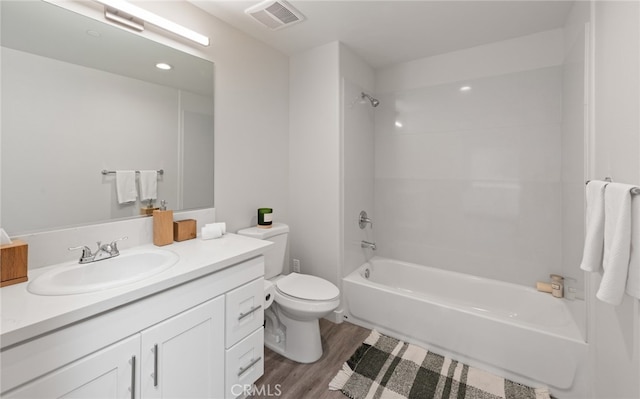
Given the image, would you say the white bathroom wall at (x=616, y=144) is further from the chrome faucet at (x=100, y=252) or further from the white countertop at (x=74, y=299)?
the chrome faucet at (x=100, y=252)

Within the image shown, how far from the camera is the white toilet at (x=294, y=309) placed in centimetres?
175

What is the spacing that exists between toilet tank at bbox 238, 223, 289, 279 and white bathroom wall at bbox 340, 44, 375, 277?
58 cm

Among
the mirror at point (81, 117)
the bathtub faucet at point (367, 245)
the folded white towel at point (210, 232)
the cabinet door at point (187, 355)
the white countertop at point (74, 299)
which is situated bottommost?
the cabinet door at point (187, 355)

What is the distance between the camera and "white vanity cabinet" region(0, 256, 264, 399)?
2.54ft

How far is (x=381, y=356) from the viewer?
1.88 m

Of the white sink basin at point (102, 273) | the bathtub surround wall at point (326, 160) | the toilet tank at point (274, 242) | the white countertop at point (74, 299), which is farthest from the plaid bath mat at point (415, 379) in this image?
the white sink basin at point (102, 273)

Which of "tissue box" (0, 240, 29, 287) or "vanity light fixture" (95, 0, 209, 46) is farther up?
"vanity light fixture" (95, 0, 209, 46)

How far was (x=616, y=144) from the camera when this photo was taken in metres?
1.15

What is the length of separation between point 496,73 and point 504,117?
39 centimetres

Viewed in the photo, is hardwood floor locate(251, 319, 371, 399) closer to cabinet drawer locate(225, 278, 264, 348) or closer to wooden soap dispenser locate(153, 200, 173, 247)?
cabinet drawer locate(225, 278, 264, 348)

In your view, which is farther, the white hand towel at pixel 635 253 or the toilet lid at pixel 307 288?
the toilet lid at pixel 307 288

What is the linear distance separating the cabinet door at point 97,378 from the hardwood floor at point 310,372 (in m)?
0.83
